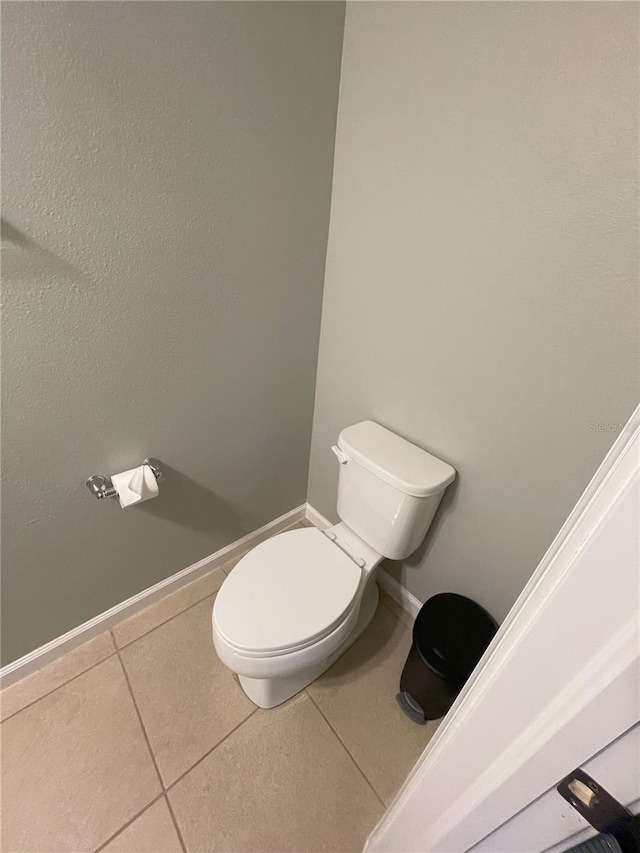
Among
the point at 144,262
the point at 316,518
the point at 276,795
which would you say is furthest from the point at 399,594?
the point at 144,262

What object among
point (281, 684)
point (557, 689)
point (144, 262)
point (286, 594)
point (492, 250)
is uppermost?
point (492, 250)

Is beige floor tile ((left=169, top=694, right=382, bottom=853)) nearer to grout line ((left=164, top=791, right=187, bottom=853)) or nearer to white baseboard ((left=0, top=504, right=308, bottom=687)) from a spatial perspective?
grout line ((left=164, top=791, right=187, bottom=853))

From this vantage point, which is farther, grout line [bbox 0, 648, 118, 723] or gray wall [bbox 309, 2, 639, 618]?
grout line [bbox 0, 648, 118, 723]

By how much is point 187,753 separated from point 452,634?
841 mm

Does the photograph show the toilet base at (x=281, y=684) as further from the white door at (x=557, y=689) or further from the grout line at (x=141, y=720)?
the white door at (x=557, y=689)

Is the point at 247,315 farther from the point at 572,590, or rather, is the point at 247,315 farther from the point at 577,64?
the point at 572,590

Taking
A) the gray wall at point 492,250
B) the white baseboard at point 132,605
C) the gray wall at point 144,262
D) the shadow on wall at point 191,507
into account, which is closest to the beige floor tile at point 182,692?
the white baseboard at point 132,605

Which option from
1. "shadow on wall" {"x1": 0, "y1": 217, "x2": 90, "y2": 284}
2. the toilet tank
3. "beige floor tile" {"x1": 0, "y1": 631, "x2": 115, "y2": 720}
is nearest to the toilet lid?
the toilet tank

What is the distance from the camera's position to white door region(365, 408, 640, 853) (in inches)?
12.1

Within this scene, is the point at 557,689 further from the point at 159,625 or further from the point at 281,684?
the point at 159,625

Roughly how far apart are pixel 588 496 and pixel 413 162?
0.96m

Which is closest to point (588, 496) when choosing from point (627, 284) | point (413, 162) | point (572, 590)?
point (572, 590)

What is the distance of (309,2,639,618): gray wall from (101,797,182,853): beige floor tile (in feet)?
3.30

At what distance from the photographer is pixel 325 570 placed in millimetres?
1206
